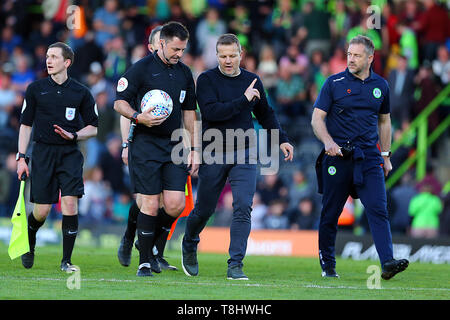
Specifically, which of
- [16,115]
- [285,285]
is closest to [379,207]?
Result: [285,285]

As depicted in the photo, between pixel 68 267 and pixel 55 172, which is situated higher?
pixel 55 172

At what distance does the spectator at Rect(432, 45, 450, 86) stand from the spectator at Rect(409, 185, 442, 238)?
2594 millimetres

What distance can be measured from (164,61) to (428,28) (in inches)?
419

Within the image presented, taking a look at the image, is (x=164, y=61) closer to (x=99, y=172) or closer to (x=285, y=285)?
Result: (x=285, y=285)

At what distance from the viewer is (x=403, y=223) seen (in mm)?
17266

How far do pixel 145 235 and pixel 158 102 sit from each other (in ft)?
4.38

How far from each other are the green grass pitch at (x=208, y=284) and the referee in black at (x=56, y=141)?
746 millimetres

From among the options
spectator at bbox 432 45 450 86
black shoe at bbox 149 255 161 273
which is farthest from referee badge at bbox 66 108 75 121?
spectator at bbox 432 45 450 86

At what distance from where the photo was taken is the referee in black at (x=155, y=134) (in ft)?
30.5

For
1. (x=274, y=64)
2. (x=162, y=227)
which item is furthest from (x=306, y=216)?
(x=162, y=227)

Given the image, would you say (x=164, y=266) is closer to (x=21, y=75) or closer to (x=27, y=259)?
(x=27, y=259)

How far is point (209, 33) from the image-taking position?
21.3 meters

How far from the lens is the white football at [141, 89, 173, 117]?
9305 millimetres

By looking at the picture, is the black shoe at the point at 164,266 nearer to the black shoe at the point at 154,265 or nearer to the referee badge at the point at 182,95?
the black shoe at the point at 154,265
